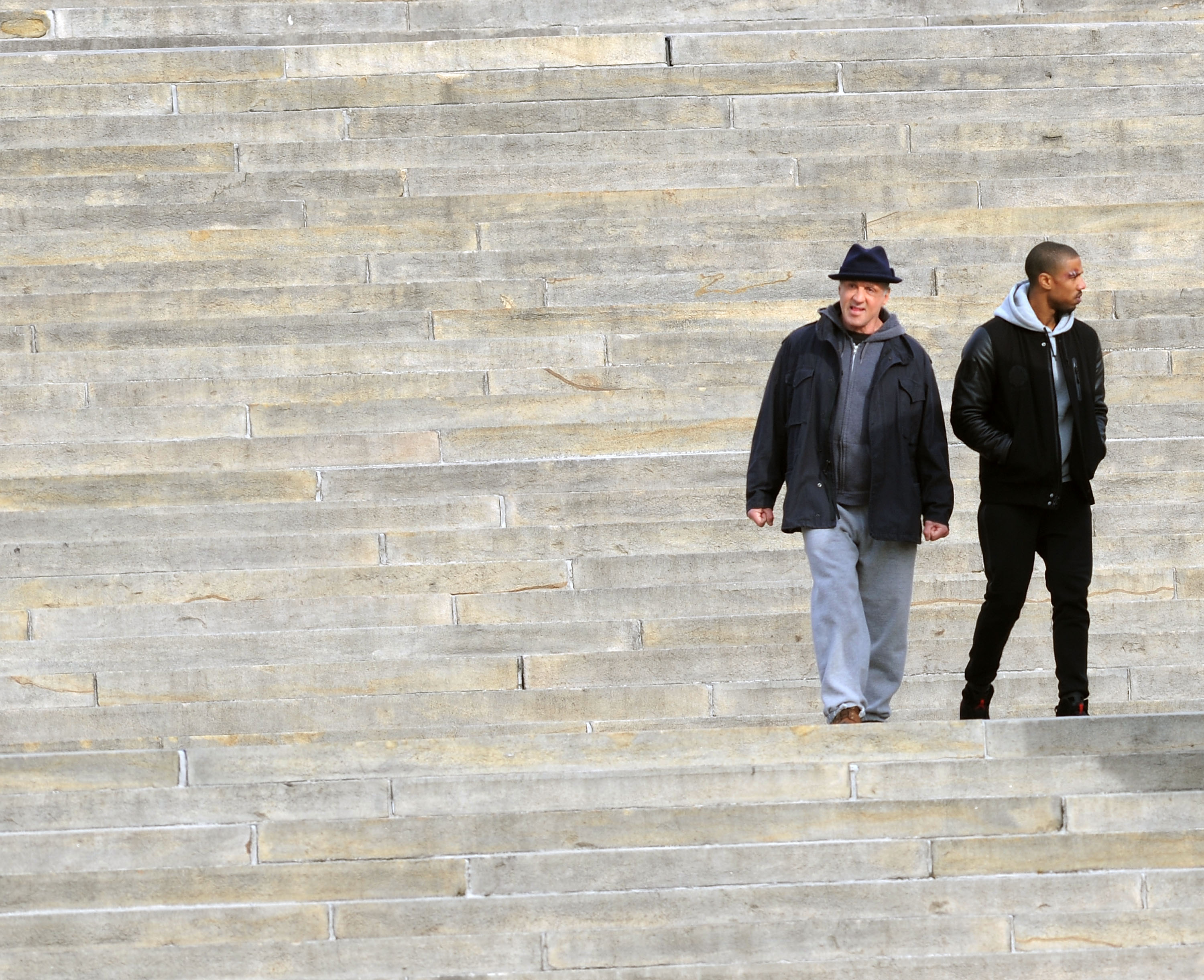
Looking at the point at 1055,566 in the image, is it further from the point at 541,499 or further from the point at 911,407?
the point at 541,499

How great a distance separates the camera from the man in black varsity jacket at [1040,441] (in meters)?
6.14

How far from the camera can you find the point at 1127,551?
7613mm

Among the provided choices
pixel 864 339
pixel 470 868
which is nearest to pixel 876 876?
pixel 470 868

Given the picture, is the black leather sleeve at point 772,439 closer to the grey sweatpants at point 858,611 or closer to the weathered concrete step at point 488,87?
the grey sweatpants at point 858,611

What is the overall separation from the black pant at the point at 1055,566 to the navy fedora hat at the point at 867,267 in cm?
86

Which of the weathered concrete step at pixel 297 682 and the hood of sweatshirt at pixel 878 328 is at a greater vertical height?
the hood of sweatshirt at pixel 878 328

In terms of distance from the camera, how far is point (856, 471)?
20.1 ft

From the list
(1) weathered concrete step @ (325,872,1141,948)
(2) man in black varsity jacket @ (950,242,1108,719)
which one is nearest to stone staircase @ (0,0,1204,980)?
(1) weathered concrete step @ (325,872,1141,948)

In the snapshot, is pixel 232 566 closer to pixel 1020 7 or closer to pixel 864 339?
pixel 864 339

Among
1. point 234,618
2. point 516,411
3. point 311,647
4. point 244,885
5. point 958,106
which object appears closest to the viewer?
point 244,885

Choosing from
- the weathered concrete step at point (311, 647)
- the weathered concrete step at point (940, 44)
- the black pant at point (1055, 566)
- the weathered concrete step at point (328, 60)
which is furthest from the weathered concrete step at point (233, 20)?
the black pant at point (1055, 566)

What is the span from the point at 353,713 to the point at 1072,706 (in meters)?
2.61

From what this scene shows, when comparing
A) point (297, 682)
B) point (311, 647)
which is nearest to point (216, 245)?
point (311, 647)

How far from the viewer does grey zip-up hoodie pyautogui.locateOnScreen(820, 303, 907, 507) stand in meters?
6.14
